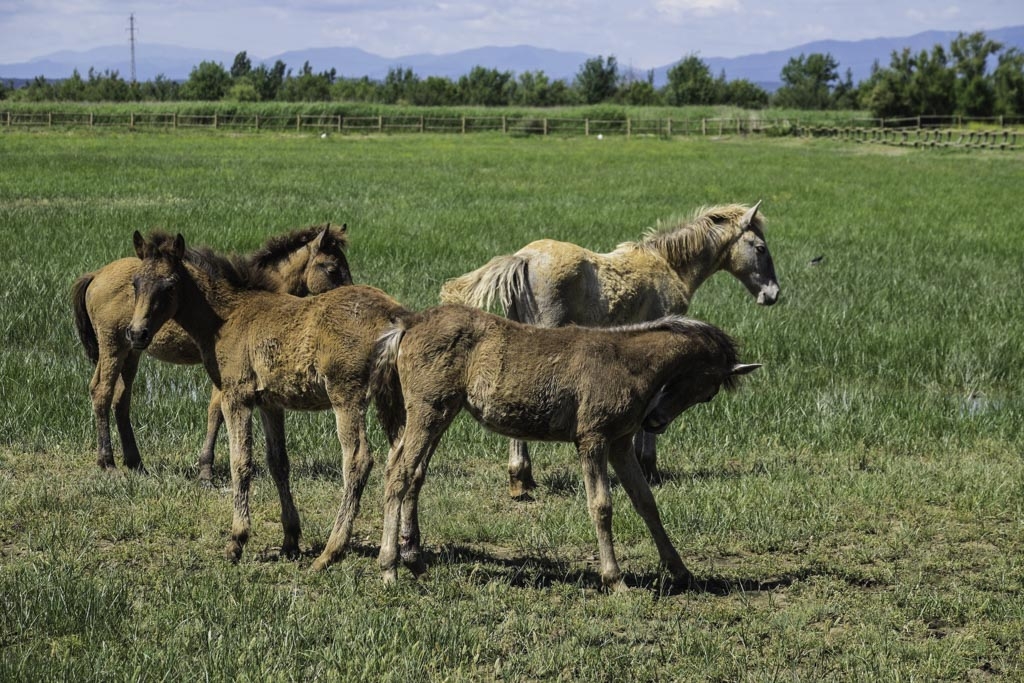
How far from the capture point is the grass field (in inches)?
207

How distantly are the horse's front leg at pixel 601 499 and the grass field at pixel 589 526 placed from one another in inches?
5.4

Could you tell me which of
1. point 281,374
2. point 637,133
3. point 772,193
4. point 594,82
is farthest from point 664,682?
point 594,82

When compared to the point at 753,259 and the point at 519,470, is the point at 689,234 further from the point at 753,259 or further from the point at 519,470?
the point at 519,470

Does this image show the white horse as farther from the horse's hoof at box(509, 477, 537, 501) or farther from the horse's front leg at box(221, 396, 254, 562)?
the horse's front leg at box(221, 396, 254, 562)

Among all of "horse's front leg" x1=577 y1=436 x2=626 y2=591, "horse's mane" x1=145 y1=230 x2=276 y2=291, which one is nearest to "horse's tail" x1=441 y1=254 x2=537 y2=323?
"horse's mane" x1=145 y1=230 x2=276 y2=291

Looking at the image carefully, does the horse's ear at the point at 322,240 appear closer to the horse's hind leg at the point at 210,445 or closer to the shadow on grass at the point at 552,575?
the horse's hind leg at the point at 210,445

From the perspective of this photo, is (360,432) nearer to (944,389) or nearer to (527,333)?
(527,333)

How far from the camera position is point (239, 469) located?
6512 millimetres

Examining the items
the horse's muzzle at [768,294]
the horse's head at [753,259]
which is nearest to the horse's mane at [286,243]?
the horse's head at [753,259]

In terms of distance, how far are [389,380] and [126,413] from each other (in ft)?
10.5

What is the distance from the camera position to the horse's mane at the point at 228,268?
22.7 feet

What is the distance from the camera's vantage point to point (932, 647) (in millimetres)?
5449

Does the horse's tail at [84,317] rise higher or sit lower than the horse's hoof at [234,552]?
higher

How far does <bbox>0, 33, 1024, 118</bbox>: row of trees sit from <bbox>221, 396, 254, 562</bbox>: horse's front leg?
77.0 meters
